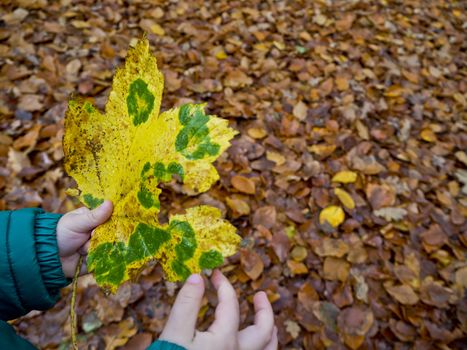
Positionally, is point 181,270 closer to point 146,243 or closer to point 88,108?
point 146,243

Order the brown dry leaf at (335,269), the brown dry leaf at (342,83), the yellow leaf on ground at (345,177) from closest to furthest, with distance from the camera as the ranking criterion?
the brown dry leaf at (335,269) < the yellow leaf on ground at (345,177) < the brown dry leaf at (342,83)

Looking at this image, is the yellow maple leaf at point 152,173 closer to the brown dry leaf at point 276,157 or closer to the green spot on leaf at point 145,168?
the green spot on leaf at point 145,168

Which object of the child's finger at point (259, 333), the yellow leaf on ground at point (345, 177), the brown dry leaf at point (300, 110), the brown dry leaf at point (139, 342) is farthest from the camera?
the brown dry leaf at point (300, 110)

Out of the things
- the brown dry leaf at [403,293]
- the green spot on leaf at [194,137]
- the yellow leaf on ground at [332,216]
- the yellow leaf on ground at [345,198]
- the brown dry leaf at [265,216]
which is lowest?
the brown dry leaf at [403,293]

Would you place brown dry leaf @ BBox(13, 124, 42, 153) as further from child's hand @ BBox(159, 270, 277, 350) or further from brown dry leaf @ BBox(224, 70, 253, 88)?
child's hand @ BBox(159, 270, 277, 350)

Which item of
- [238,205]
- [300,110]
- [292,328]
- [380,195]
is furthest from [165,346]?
[300,110]

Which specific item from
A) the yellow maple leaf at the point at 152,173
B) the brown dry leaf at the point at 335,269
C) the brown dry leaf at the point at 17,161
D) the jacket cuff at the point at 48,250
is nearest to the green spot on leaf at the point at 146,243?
the yellow maple leaf at the point at 152,173

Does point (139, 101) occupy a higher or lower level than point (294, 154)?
higher

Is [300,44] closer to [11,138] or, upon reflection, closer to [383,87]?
[383,87]
